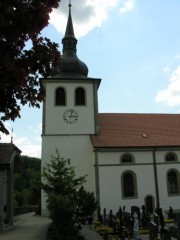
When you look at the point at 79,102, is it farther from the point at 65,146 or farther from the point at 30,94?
the point at 30,94

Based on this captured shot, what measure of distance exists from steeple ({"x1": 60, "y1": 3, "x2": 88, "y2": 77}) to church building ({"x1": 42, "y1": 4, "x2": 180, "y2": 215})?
0.10 m

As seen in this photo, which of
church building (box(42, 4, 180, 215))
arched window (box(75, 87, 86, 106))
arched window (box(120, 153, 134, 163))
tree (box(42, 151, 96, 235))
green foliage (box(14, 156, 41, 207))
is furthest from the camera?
green foliage (box(14, 156, 41, 207))

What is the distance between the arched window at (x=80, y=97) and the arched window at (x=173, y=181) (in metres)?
10.7

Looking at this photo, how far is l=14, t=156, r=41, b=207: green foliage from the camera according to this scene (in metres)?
53.9

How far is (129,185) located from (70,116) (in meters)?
8.48

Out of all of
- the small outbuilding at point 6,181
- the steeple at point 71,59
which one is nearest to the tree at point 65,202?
the small outbuilding at point 6,181

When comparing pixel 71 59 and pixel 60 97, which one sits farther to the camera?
pixel 71 59

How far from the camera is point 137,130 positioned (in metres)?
32.6

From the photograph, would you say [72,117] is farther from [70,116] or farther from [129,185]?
[129,185]

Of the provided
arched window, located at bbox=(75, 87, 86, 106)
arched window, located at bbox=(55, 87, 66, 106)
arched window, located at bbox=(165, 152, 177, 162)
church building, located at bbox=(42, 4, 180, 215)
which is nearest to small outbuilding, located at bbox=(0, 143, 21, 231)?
church building, located at bbox=(42, 4, 180, 215)

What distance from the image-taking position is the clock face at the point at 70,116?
3042cm

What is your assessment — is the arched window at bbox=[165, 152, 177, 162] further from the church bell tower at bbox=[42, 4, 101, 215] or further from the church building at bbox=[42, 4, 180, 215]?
the church bell tower at bbox=[42, 4, 101, 215]

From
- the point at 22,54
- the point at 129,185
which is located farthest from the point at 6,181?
the point at 22,54

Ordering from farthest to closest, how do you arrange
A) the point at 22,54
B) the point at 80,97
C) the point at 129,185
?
the point at 80,97 → the point at 129,185 → the point at 22,54
